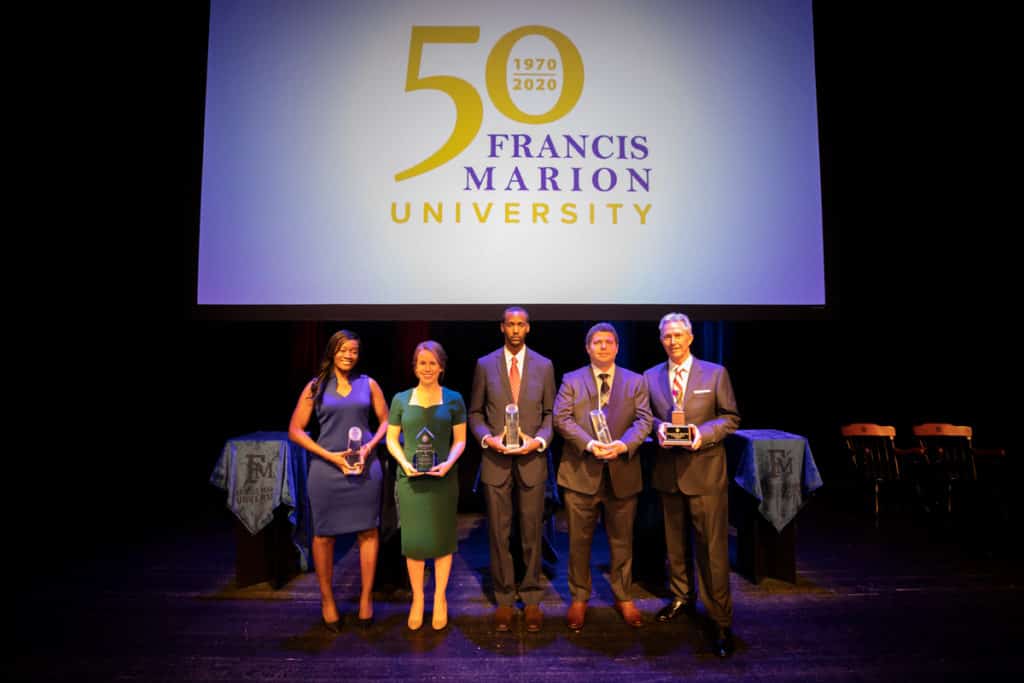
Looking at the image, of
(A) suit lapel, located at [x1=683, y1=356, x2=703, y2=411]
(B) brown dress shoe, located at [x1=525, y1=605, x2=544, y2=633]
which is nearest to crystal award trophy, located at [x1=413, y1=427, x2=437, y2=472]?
(B) brown dress shoe, located at [x1=525, y1=605, x2=544, y2=633]

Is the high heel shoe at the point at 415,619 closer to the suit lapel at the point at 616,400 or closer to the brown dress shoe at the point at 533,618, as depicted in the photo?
the brown dress shoe at the point at 533,618

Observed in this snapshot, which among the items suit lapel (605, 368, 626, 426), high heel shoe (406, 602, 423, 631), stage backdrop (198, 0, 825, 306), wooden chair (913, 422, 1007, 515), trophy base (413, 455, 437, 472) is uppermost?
stage backdrop (198, 0, 825, 306)

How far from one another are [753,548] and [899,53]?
4.27m

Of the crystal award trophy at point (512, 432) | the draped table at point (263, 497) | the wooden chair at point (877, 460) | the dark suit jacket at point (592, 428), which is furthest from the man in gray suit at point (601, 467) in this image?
the wooden chair at point (877, 460)

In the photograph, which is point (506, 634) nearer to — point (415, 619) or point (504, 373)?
point (415, 619)

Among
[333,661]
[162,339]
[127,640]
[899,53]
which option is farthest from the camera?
[162,339]

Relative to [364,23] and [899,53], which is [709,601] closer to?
[364,23]

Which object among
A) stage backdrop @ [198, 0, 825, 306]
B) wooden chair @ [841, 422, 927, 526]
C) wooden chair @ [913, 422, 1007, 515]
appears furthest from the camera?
wooden chair @ [841, 422, 927, 526]

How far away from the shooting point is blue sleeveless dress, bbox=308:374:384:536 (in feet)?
8.90

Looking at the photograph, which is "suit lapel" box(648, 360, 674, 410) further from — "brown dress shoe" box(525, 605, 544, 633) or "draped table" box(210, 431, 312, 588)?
"draped table" box(210, 431, 312, 588)

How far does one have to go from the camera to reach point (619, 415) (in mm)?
2768

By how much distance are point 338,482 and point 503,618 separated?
1089 mm

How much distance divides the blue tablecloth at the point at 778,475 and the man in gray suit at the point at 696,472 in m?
0.66

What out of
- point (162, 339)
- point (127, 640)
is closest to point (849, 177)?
point (127, 640)
